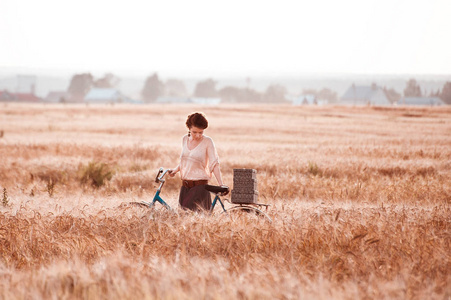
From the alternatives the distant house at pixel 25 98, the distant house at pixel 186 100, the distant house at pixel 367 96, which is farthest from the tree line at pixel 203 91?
the distant house at pixel 367 96

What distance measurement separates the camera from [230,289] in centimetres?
486

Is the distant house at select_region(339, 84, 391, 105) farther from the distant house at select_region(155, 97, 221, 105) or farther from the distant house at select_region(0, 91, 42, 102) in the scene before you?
the distant house at select_region(0, 91, 42, 102)

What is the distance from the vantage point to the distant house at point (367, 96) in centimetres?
13000

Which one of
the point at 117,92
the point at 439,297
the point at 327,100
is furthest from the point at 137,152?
the point at 327,100

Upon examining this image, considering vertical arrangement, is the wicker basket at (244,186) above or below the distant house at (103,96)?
above

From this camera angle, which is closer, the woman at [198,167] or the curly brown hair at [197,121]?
the curly brown hair at [197,121]

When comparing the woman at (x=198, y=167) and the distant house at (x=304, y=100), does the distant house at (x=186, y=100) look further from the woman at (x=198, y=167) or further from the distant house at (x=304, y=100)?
the woman at (x=198, y=167)

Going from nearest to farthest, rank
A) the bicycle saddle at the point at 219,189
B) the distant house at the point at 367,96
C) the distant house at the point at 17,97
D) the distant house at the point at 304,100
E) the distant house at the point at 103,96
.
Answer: the bicycle saddle at the point at 219,189, the distant house at the point at 367,96, the distant house at the point at 17,97, the distant house at the point at 103,96, the distant house at the point at 304,100

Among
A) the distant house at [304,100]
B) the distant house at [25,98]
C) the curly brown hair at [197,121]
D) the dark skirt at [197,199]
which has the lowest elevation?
the distant house at [25,98]

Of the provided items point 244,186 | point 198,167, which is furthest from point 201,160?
point 244,186

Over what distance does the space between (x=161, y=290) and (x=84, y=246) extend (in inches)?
96.8

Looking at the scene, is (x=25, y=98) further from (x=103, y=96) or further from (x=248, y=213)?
(x=248, y=213)

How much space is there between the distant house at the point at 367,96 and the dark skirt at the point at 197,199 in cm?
12039

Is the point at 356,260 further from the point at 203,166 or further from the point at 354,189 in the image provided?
the point at 354,189
